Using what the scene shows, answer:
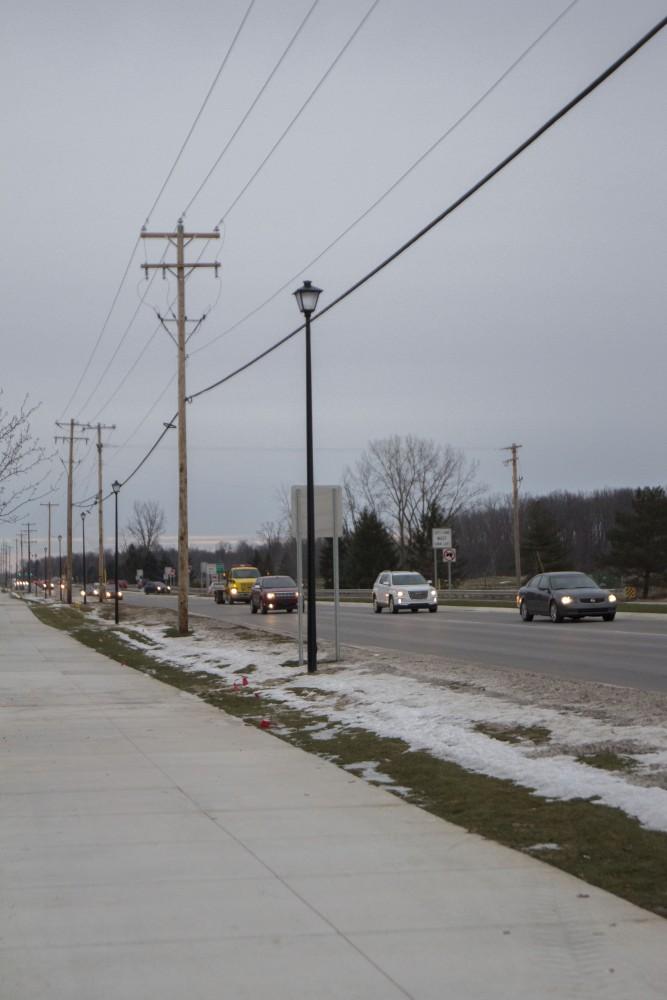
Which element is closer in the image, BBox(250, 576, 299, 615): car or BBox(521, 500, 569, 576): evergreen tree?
BBox(250, 576, 299, 615): car

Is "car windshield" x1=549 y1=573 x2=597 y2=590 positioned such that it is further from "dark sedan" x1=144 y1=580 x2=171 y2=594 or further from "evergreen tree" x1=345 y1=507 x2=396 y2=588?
"dark sedan" x1=144 y1=580 x2=171 y2=594

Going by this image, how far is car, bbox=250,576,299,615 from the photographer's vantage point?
50281mm

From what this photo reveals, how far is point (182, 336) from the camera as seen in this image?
33.9m

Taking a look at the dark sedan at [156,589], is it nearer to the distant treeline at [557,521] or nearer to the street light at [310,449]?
the distant treeline at [557,521]

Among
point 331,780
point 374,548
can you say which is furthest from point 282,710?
point 374,548

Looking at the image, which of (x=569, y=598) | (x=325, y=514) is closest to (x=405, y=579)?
(x=569, y=598)

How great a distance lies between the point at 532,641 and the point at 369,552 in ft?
237

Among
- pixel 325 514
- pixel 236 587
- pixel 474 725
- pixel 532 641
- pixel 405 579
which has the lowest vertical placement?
pixel 474 725

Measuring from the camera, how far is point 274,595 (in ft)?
165

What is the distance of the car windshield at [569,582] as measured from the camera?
34.7 metres

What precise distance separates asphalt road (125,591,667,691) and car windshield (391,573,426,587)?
401cm

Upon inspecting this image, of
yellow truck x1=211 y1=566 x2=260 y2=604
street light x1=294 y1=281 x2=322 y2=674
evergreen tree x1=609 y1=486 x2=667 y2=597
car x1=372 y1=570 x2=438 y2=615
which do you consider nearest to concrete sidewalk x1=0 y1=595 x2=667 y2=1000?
street light x1=294 y1=281 x2=322 y2=674

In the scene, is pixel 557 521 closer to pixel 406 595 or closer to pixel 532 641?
pixel 406 595

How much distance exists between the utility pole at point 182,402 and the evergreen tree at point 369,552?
64124 mm
